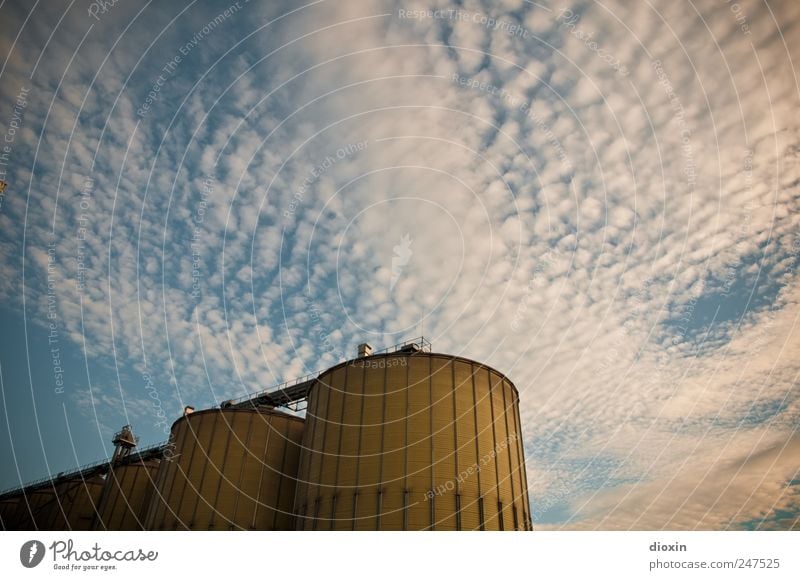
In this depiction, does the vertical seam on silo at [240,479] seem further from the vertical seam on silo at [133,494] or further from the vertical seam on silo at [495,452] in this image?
the vertical seam on silo at [133,494]

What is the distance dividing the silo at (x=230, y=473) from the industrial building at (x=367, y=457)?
82mm

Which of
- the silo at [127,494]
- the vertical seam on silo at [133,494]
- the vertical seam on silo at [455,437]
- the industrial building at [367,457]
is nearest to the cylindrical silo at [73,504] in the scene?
the silo at [127,494]

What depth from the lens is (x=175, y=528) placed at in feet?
118

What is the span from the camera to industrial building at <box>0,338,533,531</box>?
26.8 m

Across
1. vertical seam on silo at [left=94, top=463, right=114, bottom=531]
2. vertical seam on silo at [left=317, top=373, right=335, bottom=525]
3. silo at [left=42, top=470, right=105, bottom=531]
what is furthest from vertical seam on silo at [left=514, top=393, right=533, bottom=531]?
silo at [left=42, top=470, right=105, bottom=531]

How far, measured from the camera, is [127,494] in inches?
2179

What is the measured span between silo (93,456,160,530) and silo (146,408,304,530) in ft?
56.9

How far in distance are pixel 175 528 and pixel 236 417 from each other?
885 centimetres

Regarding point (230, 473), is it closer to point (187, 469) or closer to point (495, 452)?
point (187, 469)

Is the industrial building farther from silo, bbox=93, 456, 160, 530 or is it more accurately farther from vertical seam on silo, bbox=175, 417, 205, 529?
silo, bbox=93, 456, 160, 530

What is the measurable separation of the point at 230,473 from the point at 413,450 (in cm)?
1703

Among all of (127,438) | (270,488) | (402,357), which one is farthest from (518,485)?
(127,438)

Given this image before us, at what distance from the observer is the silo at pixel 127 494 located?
53719 mm
